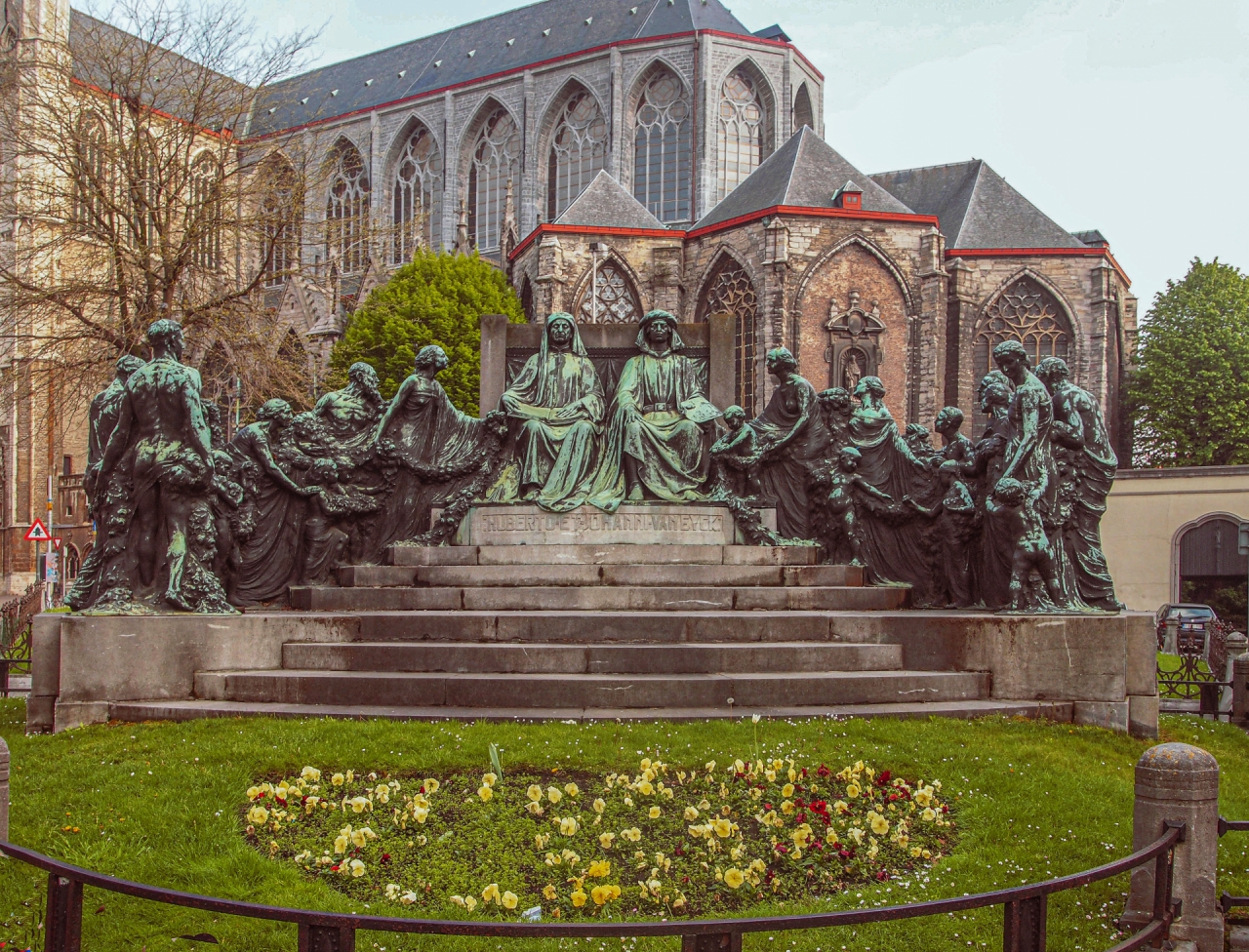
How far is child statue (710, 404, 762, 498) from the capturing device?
11.5 metres

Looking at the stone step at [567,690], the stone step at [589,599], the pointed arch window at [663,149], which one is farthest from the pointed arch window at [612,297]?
the stone step at [567,690]

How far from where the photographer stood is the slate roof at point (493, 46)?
5422 cm

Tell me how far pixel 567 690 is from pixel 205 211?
18.1m

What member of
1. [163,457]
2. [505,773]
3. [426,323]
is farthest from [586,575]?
[426,323]

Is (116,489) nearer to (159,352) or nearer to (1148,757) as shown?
(159,352)

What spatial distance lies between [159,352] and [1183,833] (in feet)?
25.4

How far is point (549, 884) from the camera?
187 inches

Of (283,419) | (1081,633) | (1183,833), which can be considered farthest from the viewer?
(283,419)

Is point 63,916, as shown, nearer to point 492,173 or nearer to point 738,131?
point 738,131

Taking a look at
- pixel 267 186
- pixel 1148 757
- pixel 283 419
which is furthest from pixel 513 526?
pixel 267 186

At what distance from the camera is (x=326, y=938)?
3.12 meters

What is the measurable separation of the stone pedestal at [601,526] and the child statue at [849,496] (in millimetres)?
760

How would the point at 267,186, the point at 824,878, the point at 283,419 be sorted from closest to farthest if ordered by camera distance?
the point at 824,878, the point at 283,419, the point at 267,186

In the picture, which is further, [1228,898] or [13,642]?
[13,642]
